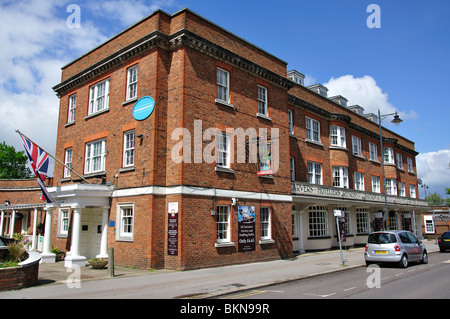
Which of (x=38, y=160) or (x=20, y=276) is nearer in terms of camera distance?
(x=20, y=276)

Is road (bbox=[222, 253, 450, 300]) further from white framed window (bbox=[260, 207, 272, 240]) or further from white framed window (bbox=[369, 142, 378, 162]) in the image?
white framed window (bbox=[369, 142, 378, 162])

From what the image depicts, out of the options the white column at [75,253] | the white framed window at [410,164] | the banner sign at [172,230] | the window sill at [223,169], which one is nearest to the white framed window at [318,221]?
the window sill at [223,169]

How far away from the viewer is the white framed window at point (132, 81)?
17.6m

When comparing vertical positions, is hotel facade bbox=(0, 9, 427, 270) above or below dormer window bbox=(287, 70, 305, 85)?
below

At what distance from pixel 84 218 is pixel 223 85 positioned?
10.3 meters

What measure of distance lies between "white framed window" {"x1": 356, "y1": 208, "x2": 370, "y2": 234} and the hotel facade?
796 cm

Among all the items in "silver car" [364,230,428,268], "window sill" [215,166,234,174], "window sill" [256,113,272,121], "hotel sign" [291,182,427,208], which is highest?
"window sill" [256,113,272,121]

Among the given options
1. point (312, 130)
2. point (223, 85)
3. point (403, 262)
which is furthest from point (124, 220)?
point (312, 130)

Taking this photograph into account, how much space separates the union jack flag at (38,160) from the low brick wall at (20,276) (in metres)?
6.48

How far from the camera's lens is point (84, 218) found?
1969 cm

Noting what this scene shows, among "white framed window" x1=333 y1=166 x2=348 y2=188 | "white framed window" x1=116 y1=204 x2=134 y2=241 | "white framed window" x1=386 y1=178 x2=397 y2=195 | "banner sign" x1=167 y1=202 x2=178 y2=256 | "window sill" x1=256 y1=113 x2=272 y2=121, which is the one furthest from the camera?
"white framed window" x1=386 y1=178 x2=397 y2=195

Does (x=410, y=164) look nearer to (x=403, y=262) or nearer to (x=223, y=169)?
(x=403, y=262)

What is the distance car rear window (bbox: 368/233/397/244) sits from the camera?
16055 mm

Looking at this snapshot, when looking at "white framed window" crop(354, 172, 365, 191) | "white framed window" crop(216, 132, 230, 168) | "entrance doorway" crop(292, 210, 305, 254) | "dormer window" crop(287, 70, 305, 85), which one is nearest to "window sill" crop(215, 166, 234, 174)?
"white framed window" crop(216, 132, 230, 168)
